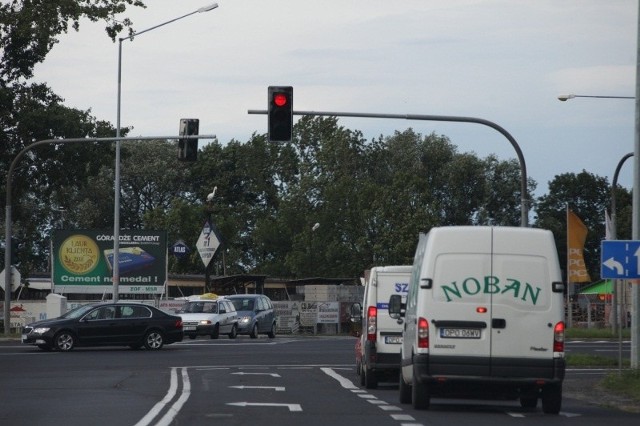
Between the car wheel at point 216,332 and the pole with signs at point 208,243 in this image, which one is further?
the pole with signs at point 208,243

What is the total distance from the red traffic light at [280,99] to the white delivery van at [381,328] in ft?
18.4

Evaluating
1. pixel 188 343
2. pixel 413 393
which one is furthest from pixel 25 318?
pixel 413 393

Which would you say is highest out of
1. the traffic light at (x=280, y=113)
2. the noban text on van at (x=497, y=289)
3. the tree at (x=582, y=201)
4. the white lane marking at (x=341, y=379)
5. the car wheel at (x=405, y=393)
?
the tree at (x=582, y=201)

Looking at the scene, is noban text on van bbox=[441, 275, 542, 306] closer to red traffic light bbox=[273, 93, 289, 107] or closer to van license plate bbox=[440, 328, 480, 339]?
van license plate bbox=[440, 328, 480, 339]

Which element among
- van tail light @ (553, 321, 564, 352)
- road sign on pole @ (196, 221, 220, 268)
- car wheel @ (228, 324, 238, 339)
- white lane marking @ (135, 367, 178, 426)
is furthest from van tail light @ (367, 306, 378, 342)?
road sign on pole @ (196, 221, 220, 268)

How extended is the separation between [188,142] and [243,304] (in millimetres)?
17047

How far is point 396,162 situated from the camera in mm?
111562

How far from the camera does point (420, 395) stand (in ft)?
60.8

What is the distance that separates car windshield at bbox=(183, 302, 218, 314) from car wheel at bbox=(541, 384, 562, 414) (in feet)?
114

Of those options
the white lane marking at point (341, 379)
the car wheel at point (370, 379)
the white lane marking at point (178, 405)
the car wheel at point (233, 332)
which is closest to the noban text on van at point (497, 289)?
the white lane marking at point (178, 405)

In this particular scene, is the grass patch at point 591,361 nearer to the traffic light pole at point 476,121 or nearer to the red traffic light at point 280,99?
the traffic light pole at point 476,121

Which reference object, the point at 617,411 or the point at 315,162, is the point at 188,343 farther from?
the point at 315,162

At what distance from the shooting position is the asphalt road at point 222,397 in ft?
55.3

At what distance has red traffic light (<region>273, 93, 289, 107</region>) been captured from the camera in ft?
94.4
